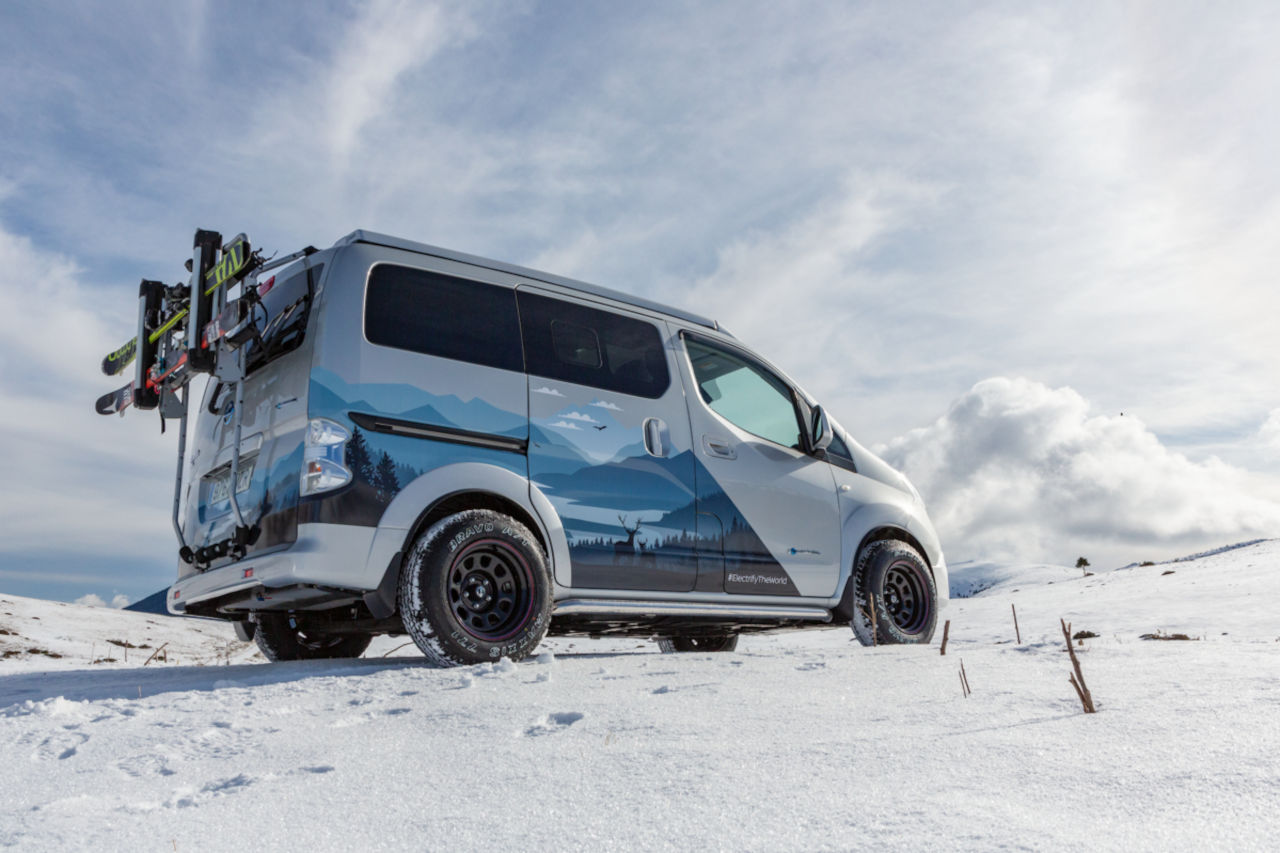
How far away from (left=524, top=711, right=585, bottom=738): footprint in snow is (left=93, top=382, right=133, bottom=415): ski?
324 cm

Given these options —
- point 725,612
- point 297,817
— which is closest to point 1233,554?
point 725,612

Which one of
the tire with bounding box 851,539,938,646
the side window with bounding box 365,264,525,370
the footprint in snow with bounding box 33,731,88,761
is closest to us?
the footprint in snow with bounding box 33,731,88,761

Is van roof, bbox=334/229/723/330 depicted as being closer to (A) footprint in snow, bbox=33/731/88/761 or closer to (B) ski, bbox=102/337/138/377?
(B) ski, bbox=102/337/138/377

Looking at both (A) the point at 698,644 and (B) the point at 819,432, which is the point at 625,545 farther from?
(A) the point at 698,644

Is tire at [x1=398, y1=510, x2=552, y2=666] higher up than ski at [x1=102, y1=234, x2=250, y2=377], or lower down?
lower down

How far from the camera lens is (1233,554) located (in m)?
13.6

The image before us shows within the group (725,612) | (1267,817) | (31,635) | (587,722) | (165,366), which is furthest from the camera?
(31,635)

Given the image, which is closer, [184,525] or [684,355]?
[184,525]

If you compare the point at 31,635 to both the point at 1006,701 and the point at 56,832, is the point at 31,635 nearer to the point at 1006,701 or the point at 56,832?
the point at 56,832

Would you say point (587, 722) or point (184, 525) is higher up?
point (184, 525)

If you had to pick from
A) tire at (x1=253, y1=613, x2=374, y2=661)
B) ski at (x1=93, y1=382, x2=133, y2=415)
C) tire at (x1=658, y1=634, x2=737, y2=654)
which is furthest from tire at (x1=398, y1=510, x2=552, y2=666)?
tire at (x1=658, y1=634, x2=737, y2=654)

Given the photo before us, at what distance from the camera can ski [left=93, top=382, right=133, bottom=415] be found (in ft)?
16.7

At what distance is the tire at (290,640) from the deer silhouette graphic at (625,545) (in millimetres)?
Result: 1672

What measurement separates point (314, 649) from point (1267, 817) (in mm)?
4832
